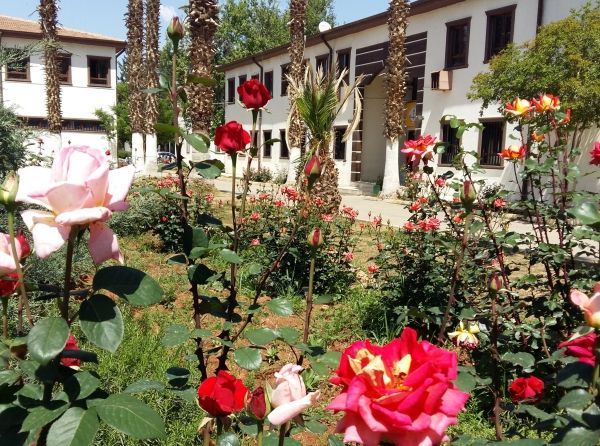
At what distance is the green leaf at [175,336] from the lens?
4.00ft

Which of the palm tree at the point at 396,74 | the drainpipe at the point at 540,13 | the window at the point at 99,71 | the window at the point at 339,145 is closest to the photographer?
the drainpipe at the point at 540,13

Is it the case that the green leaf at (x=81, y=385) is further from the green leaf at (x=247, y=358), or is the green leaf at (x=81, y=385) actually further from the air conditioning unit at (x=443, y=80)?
the air conditioning unit at (x=443, y=80)

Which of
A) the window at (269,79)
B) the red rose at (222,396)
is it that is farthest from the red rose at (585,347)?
the window at (269,79)

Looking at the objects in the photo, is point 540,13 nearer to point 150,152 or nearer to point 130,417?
point 130,417

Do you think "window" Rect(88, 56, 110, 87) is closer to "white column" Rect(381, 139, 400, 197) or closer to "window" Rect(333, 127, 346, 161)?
"window" Rect(333, 127, 346, 161)

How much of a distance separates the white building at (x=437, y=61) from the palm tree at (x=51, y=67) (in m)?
8.72

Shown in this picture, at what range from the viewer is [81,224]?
0.72 metres

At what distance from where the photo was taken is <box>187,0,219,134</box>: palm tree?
13141 mm

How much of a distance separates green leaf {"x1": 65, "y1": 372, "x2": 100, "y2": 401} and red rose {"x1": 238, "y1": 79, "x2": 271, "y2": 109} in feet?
3.21

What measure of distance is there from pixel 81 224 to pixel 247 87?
0.99 metres

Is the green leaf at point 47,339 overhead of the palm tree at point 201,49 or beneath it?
beneath

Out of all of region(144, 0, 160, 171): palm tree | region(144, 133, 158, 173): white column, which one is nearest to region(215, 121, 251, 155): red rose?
region(144, 133, 158, 173): white column

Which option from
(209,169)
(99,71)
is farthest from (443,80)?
(99,71)

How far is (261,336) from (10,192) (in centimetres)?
64
